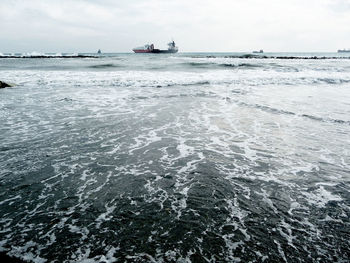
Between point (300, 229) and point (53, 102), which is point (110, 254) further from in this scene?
point (53, 102)

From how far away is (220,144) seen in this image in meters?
7.09

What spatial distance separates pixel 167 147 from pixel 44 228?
12.4 feet

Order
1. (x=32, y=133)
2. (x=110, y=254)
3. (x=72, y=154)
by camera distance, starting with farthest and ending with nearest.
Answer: (x=32, y=133) → (x=72, y=154) → (x=110, y=254)

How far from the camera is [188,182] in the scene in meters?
4.93

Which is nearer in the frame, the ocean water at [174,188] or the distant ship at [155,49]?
the ocean water at [174,188]

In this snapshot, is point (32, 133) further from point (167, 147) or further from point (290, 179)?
point (290, 179)

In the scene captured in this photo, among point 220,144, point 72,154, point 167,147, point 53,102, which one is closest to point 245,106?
point 220,144

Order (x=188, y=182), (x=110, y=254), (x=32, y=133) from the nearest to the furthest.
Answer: (x=110, y=254) < (x=188, y=182) < (x=32, y=133)

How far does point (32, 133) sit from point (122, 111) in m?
3.91

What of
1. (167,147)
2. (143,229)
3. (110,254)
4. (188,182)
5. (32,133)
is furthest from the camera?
(32,133)

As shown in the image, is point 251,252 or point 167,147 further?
point 167,147

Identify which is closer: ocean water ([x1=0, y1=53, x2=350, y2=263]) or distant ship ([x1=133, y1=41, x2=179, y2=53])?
ocean water ([x1=0, y1=53, x2=350, y2=263])

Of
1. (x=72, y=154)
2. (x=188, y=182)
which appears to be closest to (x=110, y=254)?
(x=188, y=182)

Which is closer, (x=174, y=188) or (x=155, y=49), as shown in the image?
(x=174, y=188)
